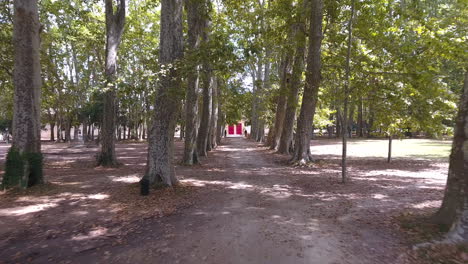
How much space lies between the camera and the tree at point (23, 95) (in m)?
8.75

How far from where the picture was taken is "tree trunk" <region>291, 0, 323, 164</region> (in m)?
14.1

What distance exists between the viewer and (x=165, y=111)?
8867 millimetres

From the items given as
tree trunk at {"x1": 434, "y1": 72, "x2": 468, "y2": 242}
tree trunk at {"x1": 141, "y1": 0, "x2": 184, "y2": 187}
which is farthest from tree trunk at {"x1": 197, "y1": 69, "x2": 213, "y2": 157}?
tree trunk at {"x1": 434, "y1": 72, "x2": 468, "y2": 242}

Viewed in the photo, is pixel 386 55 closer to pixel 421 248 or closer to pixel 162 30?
pixel 162 30

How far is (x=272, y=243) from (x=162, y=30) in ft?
21.2

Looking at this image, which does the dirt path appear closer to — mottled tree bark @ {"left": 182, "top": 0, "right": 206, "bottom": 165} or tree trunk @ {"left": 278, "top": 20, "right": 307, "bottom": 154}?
mottled tree bark @ {"left": 182, "top": 0, "right": 206, "bottom": 165}

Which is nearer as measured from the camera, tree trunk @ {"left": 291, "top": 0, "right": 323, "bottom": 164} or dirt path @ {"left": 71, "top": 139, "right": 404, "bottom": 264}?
dirt path @ {"left": 71, "top": 139, "right": 404, "bottom": 264}

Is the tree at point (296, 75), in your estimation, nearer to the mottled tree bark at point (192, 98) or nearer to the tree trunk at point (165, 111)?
the mottled tree bark at point (192, 98)

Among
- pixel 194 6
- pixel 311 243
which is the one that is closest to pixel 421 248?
pixel 311 243

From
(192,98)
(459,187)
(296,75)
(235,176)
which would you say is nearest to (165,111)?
(235,176)

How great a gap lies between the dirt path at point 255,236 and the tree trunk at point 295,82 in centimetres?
830

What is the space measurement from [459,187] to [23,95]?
9986 mm

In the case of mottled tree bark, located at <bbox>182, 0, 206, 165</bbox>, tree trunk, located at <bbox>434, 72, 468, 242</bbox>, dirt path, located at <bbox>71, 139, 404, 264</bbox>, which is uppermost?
mottled tree bark, located at <bbox>182, 0, 206, 165</bbox>

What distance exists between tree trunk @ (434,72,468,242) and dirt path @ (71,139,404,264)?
899 millimetres
